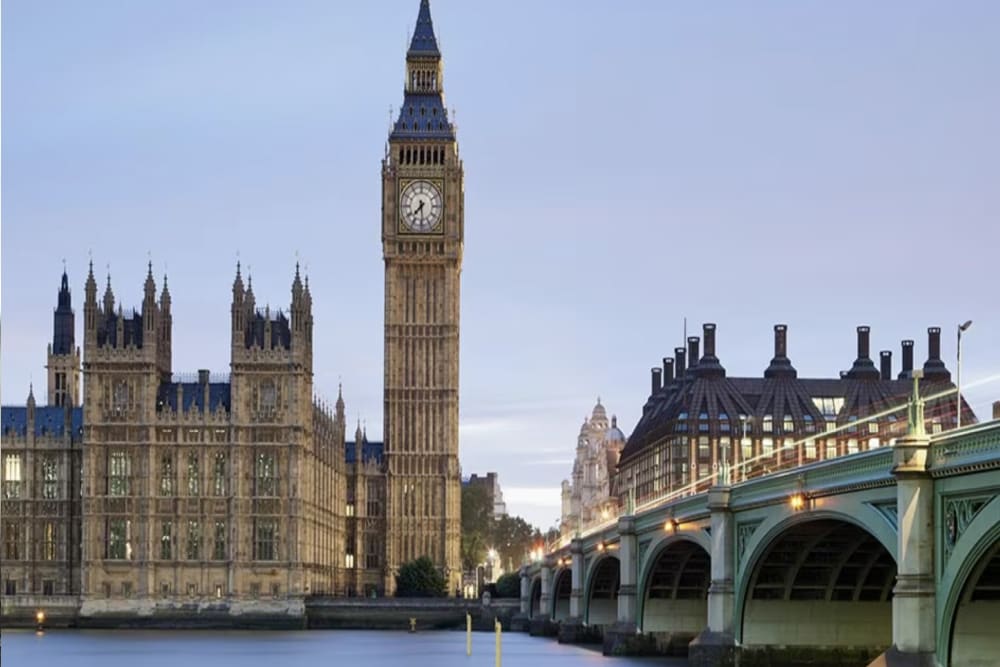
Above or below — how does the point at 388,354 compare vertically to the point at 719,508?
above

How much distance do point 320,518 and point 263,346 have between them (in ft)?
57.3

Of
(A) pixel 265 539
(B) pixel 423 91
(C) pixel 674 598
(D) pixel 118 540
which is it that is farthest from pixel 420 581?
(C) pixel 674 598

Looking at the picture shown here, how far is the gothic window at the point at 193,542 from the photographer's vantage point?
143m

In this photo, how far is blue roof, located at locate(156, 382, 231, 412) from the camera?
5684 inches

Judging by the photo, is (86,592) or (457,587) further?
(457,587)

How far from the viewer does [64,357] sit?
17888 cm

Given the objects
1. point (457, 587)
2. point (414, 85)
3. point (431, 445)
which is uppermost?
point (414, 85)

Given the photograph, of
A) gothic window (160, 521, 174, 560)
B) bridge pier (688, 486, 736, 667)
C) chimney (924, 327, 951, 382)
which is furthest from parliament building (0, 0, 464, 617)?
bridge pier (688, 486, 736, 667)

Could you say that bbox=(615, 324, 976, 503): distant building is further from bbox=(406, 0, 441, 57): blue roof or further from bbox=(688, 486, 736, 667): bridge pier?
bbox=(688, 486, 736, 667): bridge pier

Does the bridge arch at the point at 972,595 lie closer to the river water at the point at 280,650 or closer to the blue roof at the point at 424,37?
the river water at the point at 280,650

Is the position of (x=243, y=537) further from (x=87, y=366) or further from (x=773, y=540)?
(x=773, y=540)

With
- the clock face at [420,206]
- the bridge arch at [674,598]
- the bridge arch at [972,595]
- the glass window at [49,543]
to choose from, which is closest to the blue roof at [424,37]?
the clock face at [420,206]

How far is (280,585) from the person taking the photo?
14288cm

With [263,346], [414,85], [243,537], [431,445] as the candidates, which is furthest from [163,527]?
[414,85]
